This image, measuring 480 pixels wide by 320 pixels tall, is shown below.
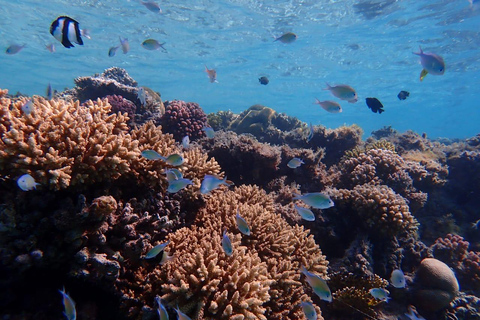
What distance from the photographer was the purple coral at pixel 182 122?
7.74 metres

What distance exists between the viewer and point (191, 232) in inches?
158

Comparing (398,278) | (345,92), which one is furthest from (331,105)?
(398,278)

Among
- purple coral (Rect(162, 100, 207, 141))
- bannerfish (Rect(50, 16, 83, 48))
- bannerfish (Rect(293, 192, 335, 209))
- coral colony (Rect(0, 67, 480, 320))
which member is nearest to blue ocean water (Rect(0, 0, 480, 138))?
purple coral (Rect(162, 100, 207, 141))

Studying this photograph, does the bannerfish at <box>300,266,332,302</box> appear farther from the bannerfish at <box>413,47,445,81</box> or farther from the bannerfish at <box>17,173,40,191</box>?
the bannerfish at <box>413,47,445,81</box>

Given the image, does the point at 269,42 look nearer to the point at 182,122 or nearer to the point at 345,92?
the point at 182,122

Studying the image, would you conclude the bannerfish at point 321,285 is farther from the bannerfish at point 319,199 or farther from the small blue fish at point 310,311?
the bannerfish at point 319,199

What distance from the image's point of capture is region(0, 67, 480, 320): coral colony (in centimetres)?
291

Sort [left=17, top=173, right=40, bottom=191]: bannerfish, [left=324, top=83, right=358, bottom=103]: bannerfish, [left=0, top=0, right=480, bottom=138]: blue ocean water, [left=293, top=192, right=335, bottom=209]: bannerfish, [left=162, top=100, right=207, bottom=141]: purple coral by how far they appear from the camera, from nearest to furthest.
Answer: [left=17, top=173, right=40, bottom=191]: bannerfish < [left=293, top=192, right=335, bottom=209]: bannerfish < [left=324, top=83, right=358, bottom=103]: bannerfish < [left=162, top=100, right=207, bottom=141]: purple coral < [left=0, top=0, right=480, bottom=138]: blue ocean water

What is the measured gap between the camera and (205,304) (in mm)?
3025

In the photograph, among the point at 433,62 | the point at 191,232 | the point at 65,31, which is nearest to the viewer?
the point at 65,31

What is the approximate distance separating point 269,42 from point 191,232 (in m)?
29.5

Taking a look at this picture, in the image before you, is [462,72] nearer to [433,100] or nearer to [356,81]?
[356,81]

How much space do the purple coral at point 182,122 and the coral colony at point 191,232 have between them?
0.14ft

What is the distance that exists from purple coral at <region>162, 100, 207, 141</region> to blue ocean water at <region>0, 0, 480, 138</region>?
18.7m
